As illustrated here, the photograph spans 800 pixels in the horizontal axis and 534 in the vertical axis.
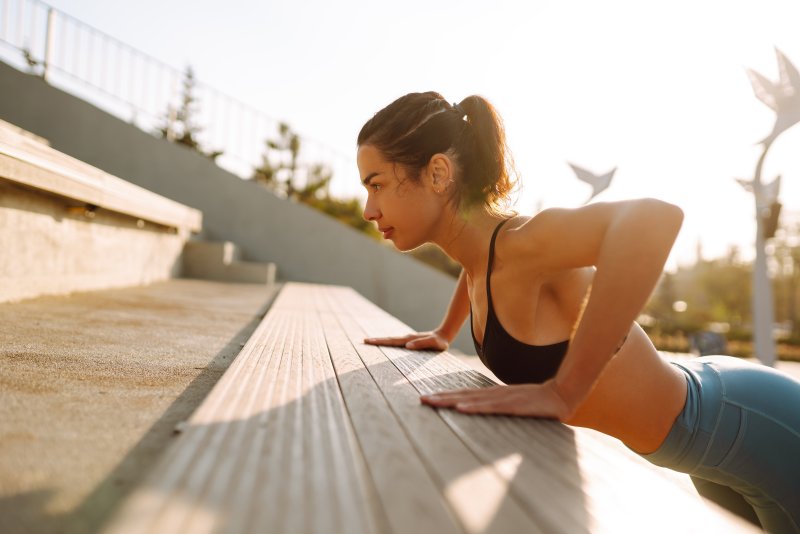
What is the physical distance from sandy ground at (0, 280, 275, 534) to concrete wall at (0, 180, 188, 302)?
0.23m

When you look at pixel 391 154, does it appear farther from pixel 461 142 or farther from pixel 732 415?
pixel 732 415

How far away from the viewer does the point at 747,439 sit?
146cm

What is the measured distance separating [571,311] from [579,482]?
2.59 feet

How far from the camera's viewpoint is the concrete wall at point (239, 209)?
27.4 feet

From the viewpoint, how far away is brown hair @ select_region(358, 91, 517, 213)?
1756 mm

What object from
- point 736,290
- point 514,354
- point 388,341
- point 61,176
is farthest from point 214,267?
point 736,290

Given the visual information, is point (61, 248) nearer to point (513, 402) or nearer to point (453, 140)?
point (453, 140)

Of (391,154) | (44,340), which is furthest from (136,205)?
(391,154)

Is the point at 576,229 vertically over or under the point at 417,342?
over

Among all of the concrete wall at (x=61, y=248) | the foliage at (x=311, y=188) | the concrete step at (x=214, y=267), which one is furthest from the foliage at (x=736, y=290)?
the concrete wall at (x=61, y=248)

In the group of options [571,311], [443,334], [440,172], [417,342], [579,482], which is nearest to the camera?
[579,482]

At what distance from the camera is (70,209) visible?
3416mm

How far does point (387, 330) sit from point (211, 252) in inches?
192

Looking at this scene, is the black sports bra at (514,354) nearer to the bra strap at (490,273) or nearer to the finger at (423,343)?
the bra strap at (490,273)
